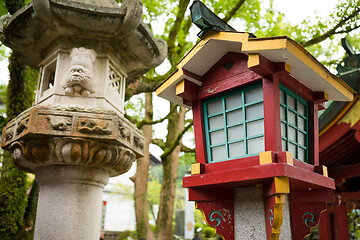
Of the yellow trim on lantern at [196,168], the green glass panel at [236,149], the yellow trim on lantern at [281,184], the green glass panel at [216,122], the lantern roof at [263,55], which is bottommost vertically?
the yellow trim on lantern at [281,184]

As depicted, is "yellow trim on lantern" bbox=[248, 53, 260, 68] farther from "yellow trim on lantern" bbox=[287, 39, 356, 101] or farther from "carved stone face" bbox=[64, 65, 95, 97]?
"carved stone face" bbox=[64, 65, 95, 97]

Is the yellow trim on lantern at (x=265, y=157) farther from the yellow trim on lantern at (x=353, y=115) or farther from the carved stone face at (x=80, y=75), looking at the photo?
the yellow trim on lantern at (x=353, y=115)

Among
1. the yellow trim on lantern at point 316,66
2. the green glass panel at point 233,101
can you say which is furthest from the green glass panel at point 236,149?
the yellow trim on lantern at point 316,66

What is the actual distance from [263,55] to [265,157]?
77 centimetres

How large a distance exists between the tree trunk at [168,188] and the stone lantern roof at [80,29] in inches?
174

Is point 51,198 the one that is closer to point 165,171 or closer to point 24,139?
point 24,139

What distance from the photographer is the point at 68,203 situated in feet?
11.6

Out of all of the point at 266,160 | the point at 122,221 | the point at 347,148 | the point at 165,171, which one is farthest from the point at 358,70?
the point at 122,221

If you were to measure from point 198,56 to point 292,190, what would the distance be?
1414 mm

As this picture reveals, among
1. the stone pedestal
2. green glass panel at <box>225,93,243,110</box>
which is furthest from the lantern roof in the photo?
the stone pedestal

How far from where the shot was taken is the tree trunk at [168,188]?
26.3 ft

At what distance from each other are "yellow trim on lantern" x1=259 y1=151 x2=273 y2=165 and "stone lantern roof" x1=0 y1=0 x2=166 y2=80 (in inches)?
85.8

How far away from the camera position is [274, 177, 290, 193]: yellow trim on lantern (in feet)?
7.60

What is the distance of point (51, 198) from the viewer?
3.56 metres
